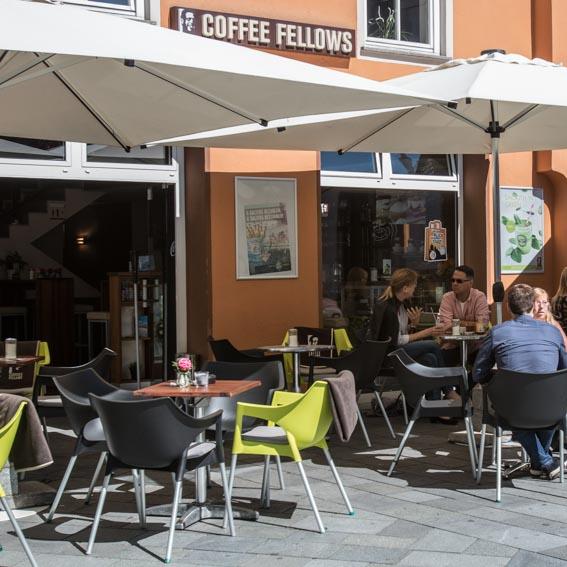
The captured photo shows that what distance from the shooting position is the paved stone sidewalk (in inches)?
192

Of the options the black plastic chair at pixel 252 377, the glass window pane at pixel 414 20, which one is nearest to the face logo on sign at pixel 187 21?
the glass window pane at pixel 414 20

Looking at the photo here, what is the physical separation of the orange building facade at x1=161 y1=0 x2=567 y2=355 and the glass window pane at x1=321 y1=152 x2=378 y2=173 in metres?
0.13

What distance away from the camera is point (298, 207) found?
10.3 meters

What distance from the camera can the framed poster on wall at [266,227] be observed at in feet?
33.0

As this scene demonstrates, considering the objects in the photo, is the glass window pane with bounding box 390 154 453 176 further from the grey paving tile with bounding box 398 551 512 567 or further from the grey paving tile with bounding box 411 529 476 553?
the grey paving tile with bounding box 398 551 512 567

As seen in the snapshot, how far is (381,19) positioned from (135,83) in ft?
18.2

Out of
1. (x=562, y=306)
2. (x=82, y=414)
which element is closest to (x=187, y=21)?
(x=562, y=306)

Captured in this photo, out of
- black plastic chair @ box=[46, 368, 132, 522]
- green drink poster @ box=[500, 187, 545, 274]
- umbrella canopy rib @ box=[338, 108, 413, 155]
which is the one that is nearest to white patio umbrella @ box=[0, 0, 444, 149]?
umbrella canopy rib @ box=[338, 108, 413, 155]

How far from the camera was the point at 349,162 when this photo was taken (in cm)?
1093

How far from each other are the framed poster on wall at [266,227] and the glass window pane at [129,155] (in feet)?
2.67

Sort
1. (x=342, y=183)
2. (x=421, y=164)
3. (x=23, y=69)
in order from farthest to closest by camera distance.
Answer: (x=421, y=164) < (x=342, y=183) < (x=23, y=69)

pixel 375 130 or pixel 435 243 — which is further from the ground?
pixel 375 130

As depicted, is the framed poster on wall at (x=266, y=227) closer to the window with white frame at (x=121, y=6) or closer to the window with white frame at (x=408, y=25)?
the window with white frame at (x=121, y=6)

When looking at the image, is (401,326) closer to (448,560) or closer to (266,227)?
(266,227)
